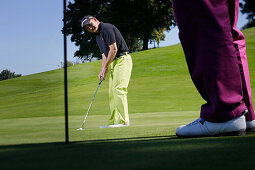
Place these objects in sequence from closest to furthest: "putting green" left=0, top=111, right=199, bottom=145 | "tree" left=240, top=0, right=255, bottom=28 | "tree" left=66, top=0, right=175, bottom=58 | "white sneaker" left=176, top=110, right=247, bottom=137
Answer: "white sneaker" left=176, top=110, right=247, bottom=137 < "putting green" left=0, top=111, right=199, bottom=145 < "tree" left=66, top=0, right=175, bottom=58 < "tree" left=240, top=0, right=255, bottom=28

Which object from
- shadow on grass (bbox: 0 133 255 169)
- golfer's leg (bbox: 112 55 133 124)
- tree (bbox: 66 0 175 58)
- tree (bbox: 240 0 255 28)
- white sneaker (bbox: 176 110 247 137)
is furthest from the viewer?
tree (bbox: 240 0 255 28)

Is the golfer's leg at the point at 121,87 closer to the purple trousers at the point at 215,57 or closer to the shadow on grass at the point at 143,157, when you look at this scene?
the purple trousers at the point at 215,57

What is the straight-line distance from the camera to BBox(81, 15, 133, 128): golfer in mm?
4762

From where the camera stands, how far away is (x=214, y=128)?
2.21 metres

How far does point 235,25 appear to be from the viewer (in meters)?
2.47

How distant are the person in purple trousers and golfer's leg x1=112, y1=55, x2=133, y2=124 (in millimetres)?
2467

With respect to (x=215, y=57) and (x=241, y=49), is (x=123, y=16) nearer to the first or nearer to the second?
(x=241, y=49)

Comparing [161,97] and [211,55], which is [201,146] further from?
[161,97]

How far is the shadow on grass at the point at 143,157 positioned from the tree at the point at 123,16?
101 feet

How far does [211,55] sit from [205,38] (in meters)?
0.12

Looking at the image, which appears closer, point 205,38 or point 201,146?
point 201,146

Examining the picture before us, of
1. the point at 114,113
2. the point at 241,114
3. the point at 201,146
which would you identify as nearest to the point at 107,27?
the point at 114,113

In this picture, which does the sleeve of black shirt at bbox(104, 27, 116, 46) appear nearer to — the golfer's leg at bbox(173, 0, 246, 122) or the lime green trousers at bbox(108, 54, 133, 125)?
the lime green trousers at bbox(108, 54, 133, 125)

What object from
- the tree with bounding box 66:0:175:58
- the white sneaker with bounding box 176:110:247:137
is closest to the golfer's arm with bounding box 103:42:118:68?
the white sneaker with bounding box 176:110:247:137
